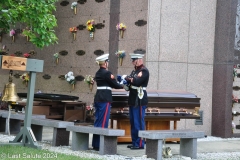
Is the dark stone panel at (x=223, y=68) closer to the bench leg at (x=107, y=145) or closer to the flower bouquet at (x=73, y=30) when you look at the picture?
the flower bouquet at (x=73, y=30)

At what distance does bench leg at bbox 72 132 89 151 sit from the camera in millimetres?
9188

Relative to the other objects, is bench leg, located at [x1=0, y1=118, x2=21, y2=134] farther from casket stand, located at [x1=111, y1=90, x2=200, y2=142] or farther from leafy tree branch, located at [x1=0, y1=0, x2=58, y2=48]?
casket stand, located at [x1=111, y1=90, x2=200, y2=142]

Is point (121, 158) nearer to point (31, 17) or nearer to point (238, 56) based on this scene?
point (31, 17)

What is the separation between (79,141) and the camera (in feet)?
30.3

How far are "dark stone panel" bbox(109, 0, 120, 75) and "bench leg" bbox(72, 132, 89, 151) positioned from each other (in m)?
4.15

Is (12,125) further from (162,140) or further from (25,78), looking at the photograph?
(162,140)

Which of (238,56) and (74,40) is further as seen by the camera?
(74,40)

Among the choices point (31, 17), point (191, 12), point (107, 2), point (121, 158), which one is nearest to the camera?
point (121, 158)

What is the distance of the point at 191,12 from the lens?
12734mm

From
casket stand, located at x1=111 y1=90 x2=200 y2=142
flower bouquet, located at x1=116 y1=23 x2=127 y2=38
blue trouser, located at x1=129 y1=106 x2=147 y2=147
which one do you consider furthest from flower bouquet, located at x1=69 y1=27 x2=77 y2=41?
blue trouser, located at x1=129 y1=106 x2=147 y2=147

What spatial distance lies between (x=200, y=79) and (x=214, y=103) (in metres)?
0.73

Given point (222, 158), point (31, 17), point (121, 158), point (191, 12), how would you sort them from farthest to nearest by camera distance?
point (191, 12) < point (31, 17) < point (222, 158) < point (121, 158)

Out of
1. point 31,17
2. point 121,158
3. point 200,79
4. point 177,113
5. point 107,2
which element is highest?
point 107,2

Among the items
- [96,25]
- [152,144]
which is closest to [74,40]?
[96,25]
